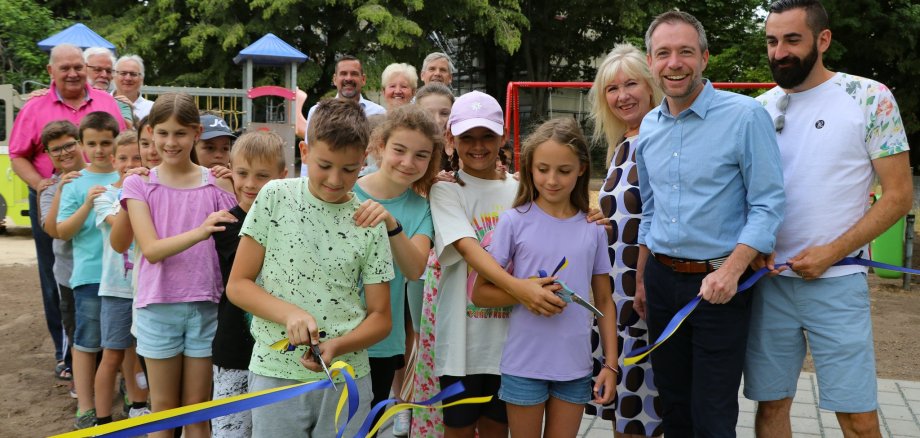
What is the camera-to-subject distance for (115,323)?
4.30 meters

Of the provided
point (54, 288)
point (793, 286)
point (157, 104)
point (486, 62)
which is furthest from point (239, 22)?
point (793, 286)

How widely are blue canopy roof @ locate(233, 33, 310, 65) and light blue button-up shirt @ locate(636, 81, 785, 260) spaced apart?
14.9 meters

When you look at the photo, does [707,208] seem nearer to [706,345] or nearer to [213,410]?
[706,345]

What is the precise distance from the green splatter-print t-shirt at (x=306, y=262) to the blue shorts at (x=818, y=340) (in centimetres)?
159

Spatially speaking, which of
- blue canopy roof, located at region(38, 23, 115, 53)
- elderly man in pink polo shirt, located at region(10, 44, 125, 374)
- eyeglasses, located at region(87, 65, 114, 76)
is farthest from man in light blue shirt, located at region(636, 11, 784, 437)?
blue canopy roof, located at region(38, 23, 115, 53)

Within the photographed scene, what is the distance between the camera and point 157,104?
12.1 feet

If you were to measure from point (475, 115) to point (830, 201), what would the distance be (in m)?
1.41

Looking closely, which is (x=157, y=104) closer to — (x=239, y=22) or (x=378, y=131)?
(x=378, y=131)

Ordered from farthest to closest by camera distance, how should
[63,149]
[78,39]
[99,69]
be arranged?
[78,39] → [99,69] → [63,149]

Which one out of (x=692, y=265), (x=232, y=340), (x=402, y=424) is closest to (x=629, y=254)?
(x=692, y=265)

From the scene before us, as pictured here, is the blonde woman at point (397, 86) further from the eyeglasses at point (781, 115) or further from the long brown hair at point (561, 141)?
the eyeglasses at point (781, 115)

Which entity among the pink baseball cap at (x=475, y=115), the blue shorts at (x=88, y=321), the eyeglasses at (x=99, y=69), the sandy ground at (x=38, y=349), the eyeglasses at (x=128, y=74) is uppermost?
the eyeglasses at (x=99, y=69)

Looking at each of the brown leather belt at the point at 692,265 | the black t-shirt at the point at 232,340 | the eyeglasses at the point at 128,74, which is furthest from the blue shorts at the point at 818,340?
the eyeglasses at the point at 128,74

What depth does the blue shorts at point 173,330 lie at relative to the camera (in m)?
3.49
